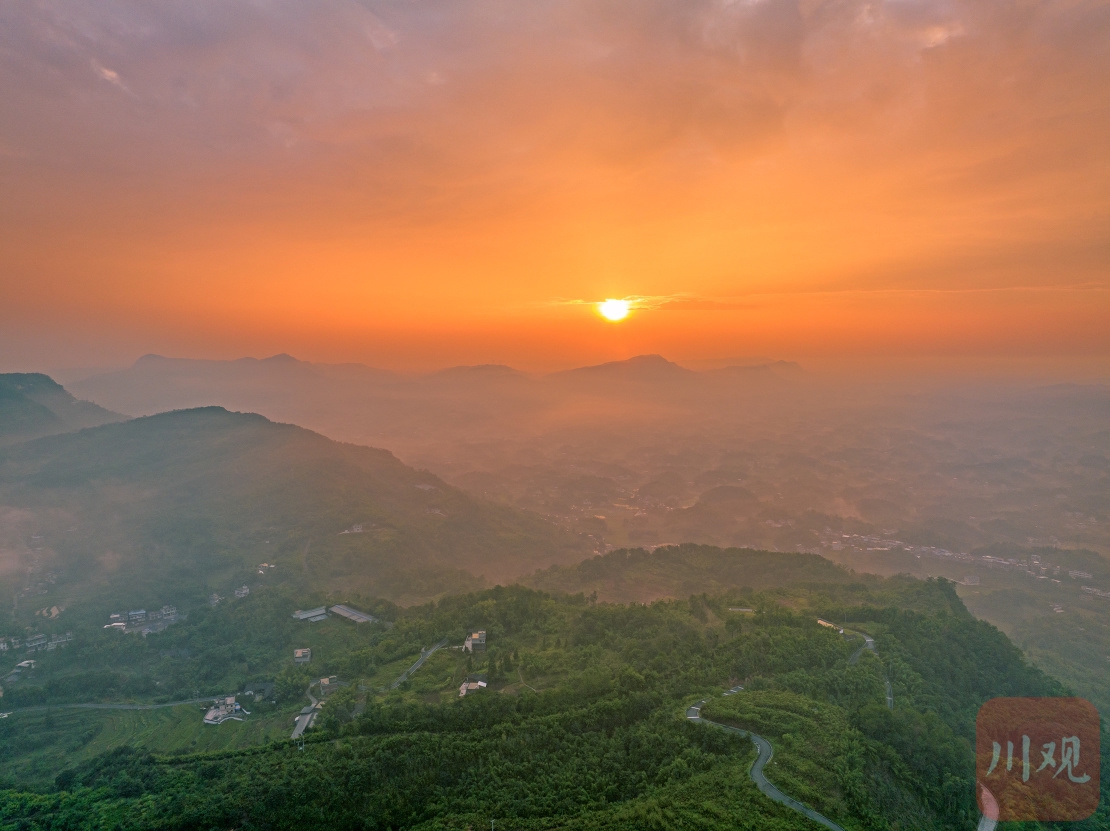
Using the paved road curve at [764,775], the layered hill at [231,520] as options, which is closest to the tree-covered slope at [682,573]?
the layered hill at [231,520]

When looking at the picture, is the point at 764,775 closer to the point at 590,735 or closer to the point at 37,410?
the point at 590,735

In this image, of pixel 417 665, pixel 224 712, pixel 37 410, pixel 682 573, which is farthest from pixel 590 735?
pixel 37 410

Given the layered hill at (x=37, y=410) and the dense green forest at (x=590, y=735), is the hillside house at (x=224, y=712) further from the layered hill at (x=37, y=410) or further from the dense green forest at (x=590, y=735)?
the layered hill at (x=37, y=410)

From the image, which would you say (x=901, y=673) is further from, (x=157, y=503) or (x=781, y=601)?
(x=157, y=503)

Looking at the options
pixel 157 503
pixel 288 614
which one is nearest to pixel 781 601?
pixel 288 614

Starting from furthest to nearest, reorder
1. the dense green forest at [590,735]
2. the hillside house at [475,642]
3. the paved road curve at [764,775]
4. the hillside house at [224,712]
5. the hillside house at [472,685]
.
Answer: the hillside house at [475,642] → the hillside house at [224,712] → the hillside house at [472,685] → the dense green forest at [590,735] → the paved road curve at [764,775]

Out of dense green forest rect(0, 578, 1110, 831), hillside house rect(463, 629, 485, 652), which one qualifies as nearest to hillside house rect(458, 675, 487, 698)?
dense green forest rect(0, 578, 1110, 831)
